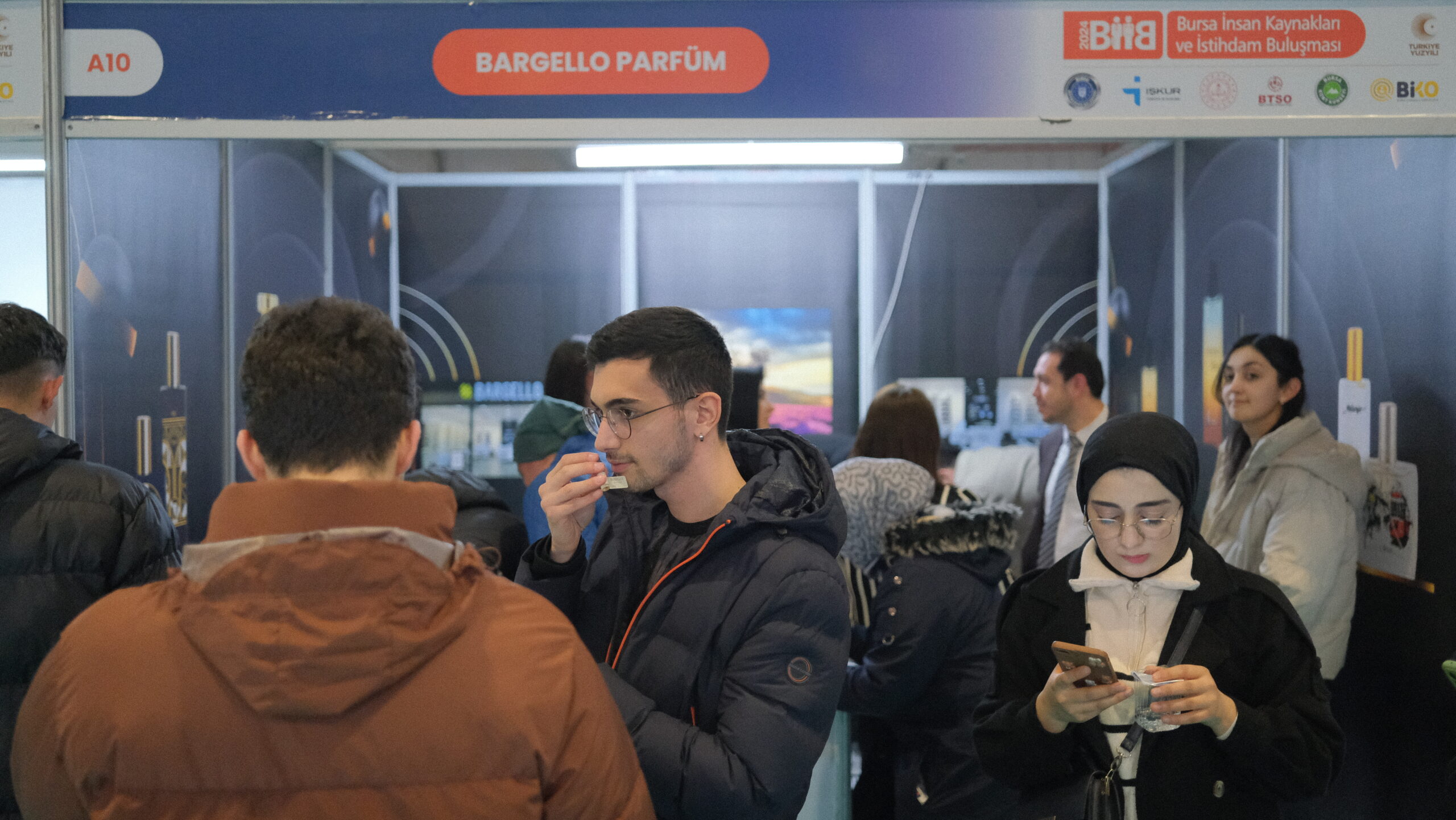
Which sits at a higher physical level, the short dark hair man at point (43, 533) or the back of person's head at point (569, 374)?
the back of person's head at point (569, 374)

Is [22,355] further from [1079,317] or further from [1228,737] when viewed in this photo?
[1079,317]

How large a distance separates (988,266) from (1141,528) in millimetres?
3924

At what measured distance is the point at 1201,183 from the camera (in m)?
4.87

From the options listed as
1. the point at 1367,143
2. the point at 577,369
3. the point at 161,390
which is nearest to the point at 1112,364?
the point at 1367,143

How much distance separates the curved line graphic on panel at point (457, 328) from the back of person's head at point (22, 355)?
3260mm

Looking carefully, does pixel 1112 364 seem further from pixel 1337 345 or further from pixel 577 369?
Answer: pixel 577 369

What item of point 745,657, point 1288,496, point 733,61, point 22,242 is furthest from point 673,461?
point 22,242

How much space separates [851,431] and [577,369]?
2.43m

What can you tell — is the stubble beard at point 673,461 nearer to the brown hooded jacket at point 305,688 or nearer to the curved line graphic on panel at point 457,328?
the brown hooded jacket at point 305,688

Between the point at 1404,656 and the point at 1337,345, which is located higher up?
the point at 1337,345

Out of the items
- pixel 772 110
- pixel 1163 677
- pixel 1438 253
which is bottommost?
pixel 1163 677

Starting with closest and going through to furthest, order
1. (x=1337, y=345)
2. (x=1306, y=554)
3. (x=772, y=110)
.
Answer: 1. (x=772, y=110)
2. (x=1306, y=554)
3. (x=1337, y=345)

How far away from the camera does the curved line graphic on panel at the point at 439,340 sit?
19.0 ft

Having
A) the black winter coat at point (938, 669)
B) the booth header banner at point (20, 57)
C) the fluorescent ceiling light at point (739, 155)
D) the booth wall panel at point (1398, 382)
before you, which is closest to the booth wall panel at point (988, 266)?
the fluorescent ceiling light at point (739, 155)
